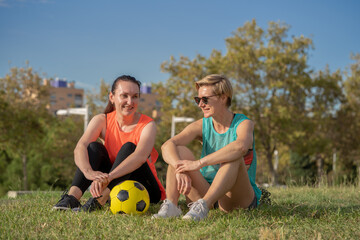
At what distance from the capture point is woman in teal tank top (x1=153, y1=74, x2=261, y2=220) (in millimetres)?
4125

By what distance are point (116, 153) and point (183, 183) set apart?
1223 millimetres

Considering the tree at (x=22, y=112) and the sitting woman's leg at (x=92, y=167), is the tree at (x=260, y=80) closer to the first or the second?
the tree at (x=22, y=112)

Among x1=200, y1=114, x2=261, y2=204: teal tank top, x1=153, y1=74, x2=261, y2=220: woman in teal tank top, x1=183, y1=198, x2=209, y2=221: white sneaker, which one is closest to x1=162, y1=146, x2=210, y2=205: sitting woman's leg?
x1=153, y1=74, x2=261, y2=220: woman in teal tank top

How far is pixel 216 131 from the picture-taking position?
4.71 metres

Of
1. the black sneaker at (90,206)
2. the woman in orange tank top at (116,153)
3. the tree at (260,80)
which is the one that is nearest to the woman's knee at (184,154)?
the woman in orange tank top at (116,153)

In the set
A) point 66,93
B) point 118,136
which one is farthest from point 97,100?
point 66,93

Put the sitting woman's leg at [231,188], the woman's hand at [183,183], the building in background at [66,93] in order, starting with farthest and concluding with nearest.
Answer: the building in background at [66,93] < the woman's hand at [183,183] < the sitting woman's leg at [231,188]

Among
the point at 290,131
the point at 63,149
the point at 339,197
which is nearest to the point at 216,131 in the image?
the point at 339,197

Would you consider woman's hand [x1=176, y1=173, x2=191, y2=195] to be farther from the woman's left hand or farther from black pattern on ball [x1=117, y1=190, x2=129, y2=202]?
black pattern on ball [x1=117, y1=190, x2=129, y2=202]

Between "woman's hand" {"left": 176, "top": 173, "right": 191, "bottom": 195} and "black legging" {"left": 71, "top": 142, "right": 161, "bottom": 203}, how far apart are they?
74 centimetres

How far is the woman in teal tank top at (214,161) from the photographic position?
412cm

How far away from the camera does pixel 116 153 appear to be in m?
5.11

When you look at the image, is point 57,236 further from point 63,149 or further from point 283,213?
point 63,149

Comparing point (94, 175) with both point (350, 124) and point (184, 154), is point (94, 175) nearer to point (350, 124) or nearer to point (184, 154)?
point (184, 154)
